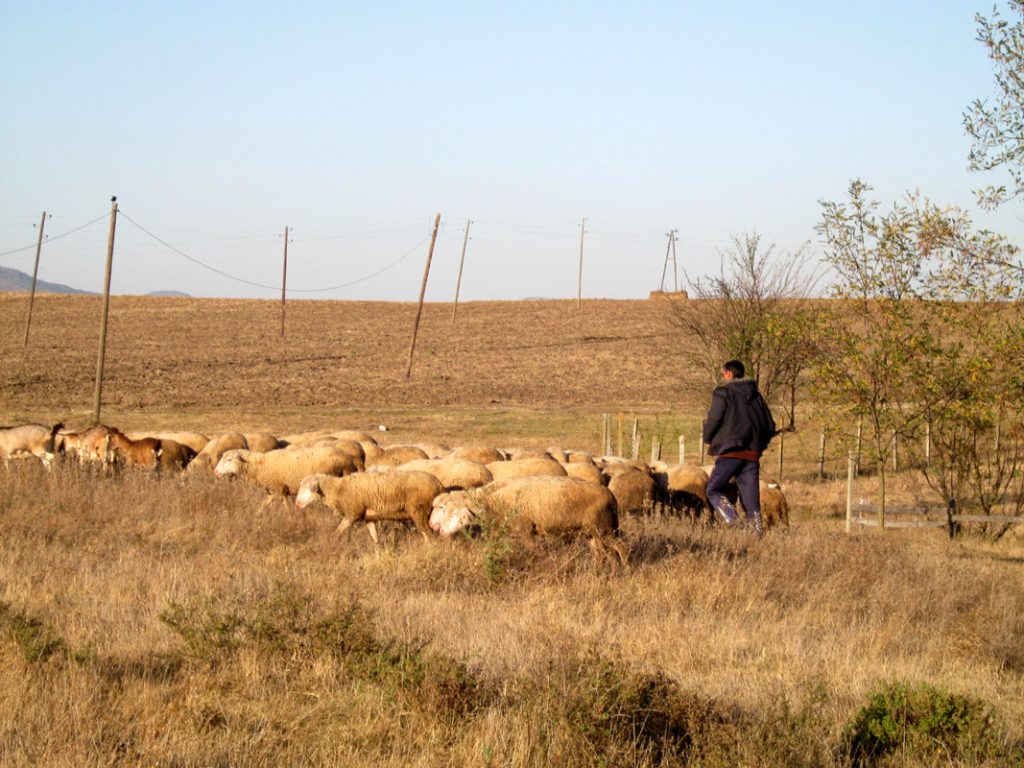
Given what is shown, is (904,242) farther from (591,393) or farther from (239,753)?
(591,393)

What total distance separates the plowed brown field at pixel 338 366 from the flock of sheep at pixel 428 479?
7.29 meters

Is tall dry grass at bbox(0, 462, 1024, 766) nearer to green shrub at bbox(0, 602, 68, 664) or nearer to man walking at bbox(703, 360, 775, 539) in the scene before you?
green shrub at bbox(0, 602, 68, 664)

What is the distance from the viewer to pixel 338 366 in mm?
48531

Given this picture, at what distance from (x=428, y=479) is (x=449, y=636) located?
15.5 ft

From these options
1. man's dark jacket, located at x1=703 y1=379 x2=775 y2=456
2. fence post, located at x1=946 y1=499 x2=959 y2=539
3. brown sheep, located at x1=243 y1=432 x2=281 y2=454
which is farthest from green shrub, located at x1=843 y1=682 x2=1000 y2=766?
brown sheep, located at x1=243 y1=432 x2=281 y2=454

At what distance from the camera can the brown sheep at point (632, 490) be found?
1307cm

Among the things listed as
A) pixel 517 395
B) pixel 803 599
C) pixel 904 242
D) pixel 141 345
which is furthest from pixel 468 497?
pixel 141 345

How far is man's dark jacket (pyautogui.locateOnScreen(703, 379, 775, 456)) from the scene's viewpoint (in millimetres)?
11219

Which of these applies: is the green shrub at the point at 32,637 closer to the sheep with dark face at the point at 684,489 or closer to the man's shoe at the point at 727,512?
the man's shoe at the point at 727,512

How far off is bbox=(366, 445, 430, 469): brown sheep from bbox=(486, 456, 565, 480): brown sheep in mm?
1800

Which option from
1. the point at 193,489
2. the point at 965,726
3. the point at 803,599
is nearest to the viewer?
the point at 965,726

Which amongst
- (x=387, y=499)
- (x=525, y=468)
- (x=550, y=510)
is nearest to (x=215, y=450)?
(x=525, y=468)

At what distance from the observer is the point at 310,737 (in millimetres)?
5148

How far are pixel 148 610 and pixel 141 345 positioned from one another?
49.3 metres
